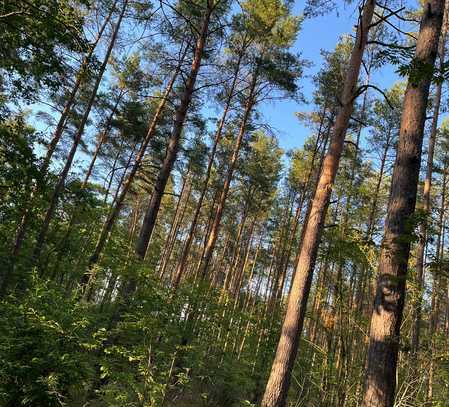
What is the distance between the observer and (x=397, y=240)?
11.8ft

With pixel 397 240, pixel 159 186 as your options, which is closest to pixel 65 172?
pixel 159 186

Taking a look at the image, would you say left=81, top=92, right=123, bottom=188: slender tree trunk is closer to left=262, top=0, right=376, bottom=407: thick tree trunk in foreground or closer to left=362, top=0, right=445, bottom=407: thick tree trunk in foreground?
left=262, top=0, right=376, bottom=407: thick tree trunk in foreground

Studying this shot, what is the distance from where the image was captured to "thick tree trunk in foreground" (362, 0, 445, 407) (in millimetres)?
3393

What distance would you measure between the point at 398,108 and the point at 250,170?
7244 mm

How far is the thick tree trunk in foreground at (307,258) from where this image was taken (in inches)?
189

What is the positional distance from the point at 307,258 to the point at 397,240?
1.92 meters

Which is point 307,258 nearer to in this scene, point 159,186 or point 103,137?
point 159,186

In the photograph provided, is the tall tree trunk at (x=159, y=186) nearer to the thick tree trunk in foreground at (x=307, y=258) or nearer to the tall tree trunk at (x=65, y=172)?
the tall tree trunk at (x=65, y=172)

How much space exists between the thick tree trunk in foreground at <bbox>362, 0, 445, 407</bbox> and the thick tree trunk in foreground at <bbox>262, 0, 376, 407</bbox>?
5.29 feet

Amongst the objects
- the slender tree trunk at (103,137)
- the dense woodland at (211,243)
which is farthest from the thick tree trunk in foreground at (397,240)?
the slender tree trunk at (103,137)

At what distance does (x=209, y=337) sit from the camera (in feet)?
32.1

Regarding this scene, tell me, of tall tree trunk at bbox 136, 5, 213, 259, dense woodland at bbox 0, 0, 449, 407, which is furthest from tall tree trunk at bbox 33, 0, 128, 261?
tall tree trunk at bbox 136, 5, 213, 259

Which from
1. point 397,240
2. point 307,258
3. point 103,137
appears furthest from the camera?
point 103,137

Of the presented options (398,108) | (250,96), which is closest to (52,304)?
(250,96)
